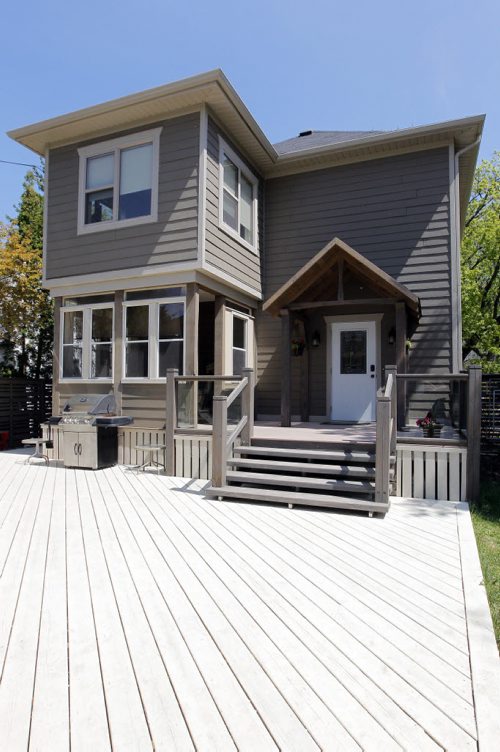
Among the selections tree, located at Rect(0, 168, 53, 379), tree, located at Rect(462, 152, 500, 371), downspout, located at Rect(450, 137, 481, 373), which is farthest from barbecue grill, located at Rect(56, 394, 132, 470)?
tree, located at Rect(462, 152, 500, 371)

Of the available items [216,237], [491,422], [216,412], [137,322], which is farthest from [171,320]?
[491,422]

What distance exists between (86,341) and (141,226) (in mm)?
2369

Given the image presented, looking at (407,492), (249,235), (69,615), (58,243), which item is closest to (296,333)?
(249,235)

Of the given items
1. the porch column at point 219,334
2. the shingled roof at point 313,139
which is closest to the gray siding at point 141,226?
the porch column at point 219,334

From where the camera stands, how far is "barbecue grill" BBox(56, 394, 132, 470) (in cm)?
A: 716

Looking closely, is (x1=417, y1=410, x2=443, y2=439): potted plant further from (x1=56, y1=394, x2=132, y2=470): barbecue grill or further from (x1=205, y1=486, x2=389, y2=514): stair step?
(x1=56, y1=394, x2=132, y2=470): barbecue grill

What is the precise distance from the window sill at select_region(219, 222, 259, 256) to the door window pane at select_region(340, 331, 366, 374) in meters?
2.47

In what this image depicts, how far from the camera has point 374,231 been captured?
862 centimetres

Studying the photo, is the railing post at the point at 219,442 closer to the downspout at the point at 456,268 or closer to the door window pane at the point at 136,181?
the door window pane at the point at 136,181

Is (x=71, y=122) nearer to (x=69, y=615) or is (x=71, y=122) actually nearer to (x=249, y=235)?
(x=249, y=235)

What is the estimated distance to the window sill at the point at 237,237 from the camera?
25.8 ft

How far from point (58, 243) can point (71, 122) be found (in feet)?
6.90

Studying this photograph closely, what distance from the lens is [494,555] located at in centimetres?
372

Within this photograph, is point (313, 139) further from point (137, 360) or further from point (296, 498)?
point (296, 498)
